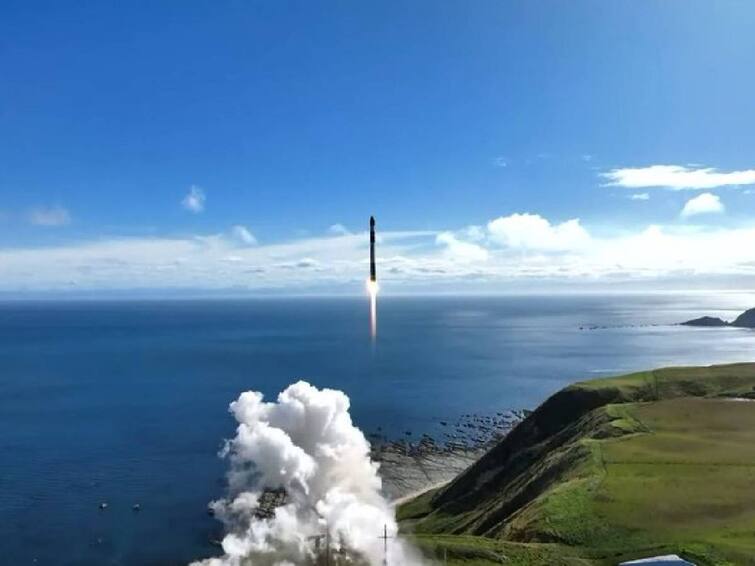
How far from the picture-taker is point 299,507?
248 ft

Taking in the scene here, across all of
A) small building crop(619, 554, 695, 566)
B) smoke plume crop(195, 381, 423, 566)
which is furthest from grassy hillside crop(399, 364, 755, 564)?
smoke plume crop(195, 381, 423, 566)

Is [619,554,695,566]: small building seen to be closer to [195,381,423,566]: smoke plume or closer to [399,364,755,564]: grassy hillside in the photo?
[399,364,755,564]: grassy hillside

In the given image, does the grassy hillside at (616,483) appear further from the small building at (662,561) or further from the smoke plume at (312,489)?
the smoke plume at (312,489)

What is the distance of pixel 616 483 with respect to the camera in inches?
2884

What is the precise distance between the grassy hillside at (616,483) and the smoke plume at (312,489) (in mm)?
6598

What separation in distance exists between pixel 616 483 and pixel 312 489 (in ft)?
114

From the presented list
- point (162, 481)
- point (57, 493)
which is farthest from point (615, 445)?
point (57, 493)

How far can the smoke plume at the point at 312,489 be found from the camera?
207 ft

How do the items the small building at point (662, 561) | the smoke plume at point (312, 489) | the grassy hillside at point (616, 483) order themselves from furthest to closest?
1. the smoke plume at point (312, 489)
2. the grassy hillside at point (616, 483)
3. the small building at point (662, 561)

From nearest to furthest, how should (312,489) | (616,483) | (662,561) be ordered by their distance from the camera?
(662,561) → (616,483) → (312,489)

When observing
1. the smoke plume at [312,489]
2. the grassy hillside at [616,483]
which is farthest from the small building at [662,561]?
the smoke plume at [312,489]

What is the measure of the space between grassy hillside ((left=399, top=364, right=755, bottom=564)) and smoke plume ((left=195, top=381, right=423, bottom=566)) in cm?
660

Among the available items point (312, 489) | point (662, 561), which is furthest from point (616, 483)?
point (312, 489)

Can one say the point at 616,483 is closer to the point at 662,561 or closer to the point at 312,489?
the point at 662,561
